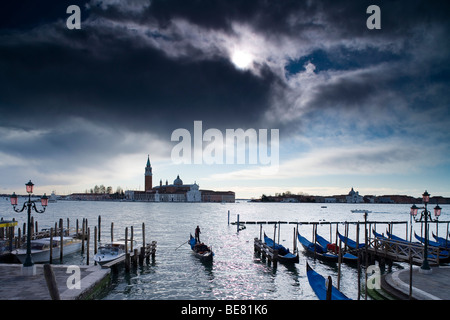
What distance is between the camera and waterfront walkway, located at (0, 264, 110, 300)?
8828mm

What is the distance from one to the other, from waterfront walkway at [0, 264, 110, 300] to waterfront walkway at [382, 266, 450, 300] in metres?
9.78

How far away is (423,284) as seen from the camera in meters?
10.4

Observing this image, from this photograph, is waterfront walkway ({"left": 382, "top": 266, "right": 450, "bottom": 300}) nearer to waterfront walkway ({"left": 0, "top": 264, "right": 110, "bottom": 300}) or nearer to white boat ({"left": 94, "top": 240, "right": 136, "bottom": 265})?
waterfront walkway ({"left": 0, "top": 264, "right": 110, "bottom": 300})

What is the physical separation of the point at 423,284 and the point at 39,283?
40.8 feet

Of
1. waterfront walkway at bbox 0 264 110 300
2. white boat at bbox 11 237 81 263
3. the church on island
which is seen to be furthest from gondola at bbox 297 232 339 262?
the church on island

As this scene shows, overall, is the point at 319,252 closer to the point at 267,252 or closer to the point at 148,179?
the point at 267,252

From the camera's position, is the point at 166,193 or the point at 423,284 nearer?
the point at 423,284

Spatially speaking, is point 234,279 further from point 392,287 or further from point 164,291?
point 392,287

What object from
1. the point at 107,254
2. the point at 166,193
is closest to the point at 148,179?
the point at 166,193

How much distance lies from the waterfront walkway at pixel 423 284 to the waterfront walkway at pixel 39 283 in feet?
32.1

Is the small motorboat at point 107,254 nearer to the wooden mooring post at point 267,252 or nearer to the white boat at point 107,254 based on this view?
the white boat at point 107,254

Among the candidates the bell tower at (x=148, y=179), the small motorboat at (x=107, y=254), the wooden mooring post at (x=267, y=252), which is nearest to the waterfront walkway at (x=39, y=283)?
the small motorboat at (x=107, y=254)
